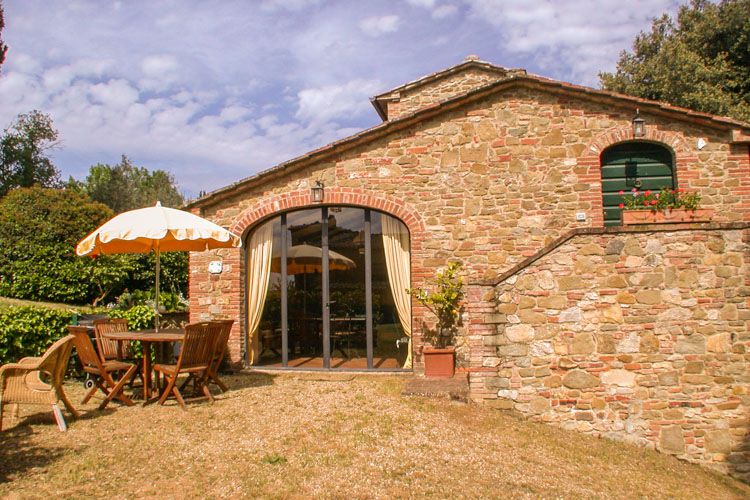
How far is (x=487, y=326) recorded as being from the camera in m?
7.18

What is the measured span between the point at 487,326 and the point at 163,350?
4.68 metres

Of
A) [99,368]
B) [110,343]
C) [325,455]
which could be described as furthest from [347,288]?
[325,455]

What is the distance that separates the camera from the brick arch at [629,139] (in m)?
8.79

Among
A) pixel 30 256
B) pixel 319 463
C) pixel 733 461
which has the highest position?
pixel 30 256

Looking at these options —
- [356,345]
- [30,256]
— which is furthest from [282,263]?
[30,256]

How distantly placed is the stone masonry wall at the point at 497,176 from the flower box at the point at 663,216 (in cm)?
78

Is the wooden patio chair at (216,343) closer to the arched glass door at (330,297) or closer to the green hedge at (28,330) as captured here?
the arched glass door at (330,297)

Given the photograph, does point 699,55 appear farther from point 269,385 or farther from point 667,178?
point 269,385

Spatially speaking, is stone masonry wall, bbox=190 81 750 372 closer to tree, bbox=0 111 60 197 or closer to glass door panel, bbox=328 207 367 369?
glass door panel, bbox=328 207 367 369

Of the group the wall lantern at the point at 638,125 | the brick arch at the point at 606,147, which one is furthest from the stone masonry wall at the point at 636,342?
the wall lantern at the point at 638,125

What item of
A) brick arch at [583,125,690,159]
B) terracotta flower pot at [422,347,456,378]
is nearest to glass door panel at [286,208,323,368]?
terracotta flower pot at [422,347,456,378]

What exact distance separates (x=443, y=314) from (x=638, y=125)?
4362 millimetres

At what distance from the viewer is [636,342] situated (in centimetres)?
707

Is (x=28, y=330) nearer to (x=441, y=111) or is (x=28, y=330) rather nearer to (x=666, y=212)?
(x=441, y=111)
